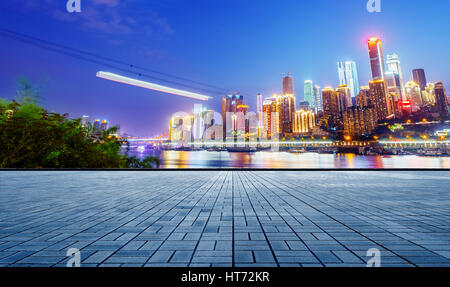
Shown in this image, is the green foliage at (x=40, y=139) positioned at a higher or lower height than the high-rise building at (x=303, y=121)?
lower

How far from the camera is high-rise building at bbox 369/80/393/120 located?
143 metres

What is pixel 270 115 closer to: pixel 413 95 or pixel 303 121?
pixel 303 121

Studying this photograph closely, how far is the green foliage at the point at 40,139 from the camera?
39.5ft

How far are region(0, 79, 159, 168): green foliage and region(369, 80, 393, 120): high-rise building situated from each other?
168839mm

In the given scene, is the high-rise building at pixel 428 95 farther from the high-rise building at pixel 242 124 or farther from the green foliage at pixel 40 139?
the green foliage at pixel 40 139

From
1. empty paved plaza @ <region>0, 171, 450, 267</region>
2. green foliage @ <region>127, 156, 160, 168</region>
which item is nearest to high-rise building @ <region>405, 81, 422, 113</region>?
green foliage @ <region>127, 156, 160, 168</region>

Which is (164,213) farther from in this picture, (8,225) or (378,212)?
(378,212)

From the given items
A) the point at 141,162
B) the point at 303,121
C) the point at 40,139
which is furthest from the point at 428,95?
the point at 40,139

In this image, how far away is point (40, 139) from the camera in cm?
1249

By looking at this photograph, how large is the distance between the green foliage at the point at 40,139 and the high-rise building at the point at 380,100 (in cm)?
16884

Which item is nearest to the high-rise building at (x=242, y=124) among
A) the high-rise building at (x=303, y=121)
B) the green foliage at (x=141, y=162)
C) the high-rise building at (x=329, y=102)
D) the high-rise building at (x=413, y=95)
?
the green foliage at (x=141, y=162)

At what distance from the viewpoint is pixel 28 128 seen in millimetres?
12195
